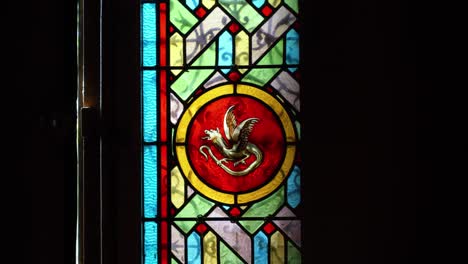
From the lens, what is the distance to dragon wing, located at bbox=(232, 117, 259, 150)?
1254 mm

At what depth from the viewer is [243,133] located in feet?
4.12

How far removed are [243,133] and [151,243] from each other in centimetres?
36

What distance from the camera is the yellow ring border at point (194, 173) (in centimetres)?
125

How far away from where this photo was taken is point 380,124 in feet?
3.95

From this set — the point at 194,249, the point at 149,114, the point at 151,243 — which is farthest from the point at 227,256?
the point at 149,114

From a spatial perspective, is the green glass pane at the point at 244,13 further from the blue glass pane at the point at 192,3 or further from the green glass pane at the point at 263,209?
the green glass pane at the point at 263,209

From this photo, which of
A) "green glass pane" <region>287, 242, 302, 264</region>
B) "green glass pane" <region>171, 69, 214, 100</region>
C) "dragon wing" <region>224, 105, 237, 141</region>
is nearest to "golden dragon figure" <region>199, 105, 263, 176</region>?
"dragon wing" <region>224, 105, 237, 141</region>

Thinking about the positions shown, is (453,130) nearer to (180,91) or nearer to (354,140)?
(354,140)

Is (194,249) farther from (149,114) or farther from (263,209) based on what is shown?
(149,114)

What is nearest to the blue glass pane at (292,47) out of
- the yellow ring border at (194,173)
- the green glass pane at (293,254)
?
the yellow ring border at (194,173)

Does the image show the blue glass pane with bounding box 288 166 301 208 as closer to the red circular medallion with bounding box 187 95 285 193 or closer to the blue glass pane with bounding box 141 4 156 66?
the red circular medallion with bounding box 187 95 285 193

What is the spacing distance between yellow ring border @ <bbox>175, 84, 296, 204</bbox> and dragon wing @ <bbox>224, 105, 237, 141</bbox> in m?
0.05
